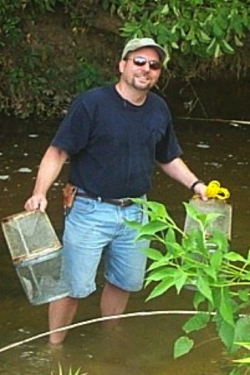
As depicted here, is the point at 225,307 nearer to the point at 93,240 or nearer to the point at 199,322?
the point at 199,322

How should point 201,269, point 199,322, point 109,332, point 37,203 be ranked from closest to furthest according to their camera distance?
point 201,269
point 199,322
point 37,203
point 109,332

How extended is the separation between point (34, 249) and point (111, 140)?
0.59 metres

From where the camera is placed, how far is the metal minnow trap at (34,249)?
14.4ft

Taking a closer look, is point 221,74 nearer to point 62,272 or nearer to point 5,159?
point 5,159

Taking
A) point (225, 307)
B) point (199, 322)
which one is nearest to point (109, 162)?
point (199, 322)

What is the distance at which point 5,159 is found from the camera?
8.40 metres

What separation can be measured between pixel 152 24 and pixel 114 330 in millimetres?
3279

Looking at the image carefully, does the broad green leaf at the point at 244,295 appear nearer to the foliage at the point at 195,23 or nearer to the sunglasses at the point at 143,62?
the sunglasses at the point at 143,62

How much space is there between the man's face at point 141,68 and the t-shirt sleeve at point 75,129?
9.6 inches

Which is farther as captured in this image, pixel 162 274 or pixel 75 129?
pixel 75 129

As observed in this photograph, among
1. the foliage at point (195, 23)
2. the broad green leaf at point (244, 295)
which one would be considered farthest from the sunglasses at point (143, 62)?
the foliage at point (195, 23)

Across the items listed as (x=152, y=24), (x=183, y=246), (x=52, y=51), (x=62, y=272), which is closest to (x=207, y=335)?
(x=62, y=272)

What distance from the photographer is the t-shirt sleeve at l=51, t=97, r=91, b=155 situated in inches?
172

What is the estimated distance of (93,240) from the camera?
4516 millimetres
